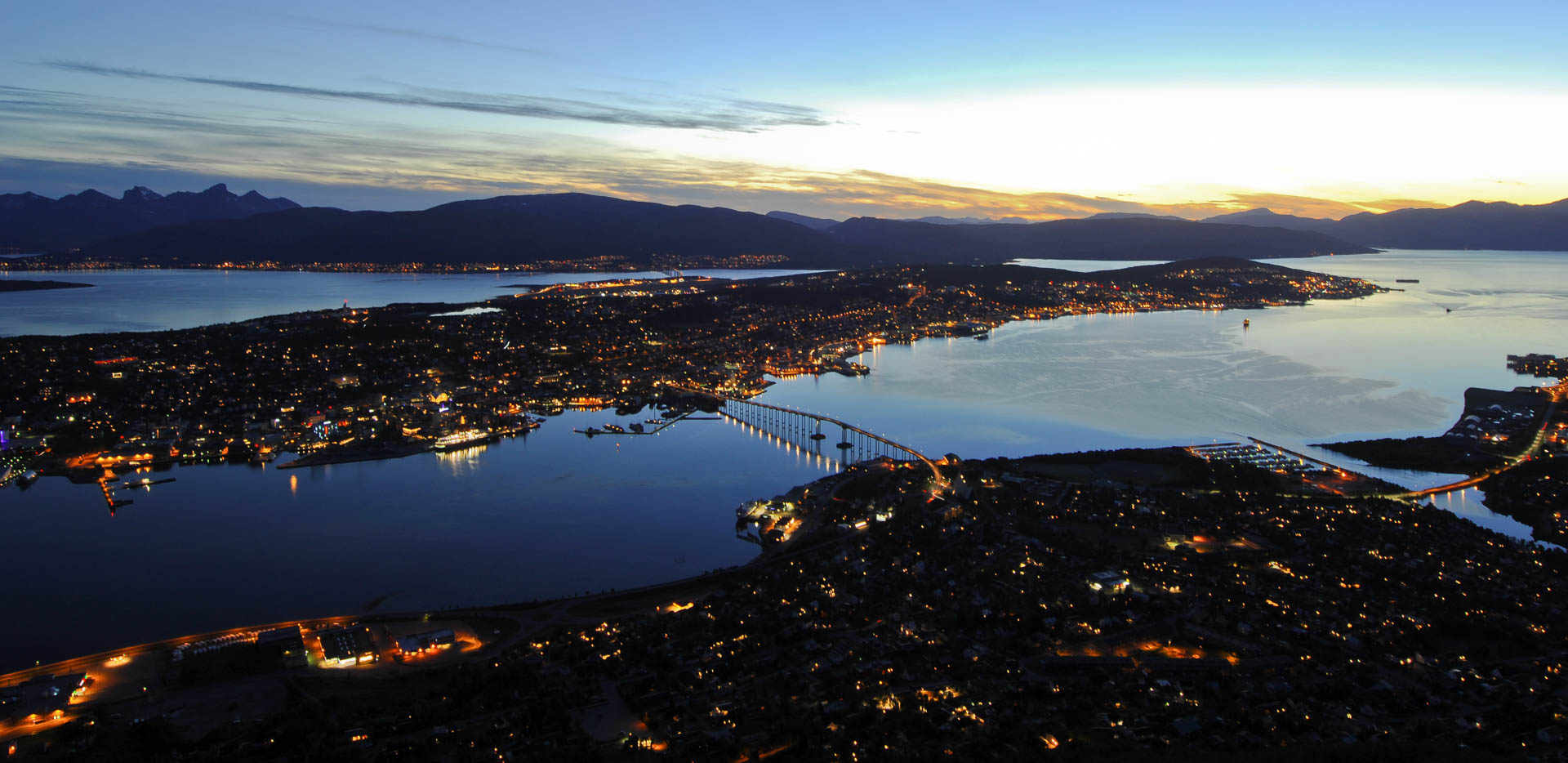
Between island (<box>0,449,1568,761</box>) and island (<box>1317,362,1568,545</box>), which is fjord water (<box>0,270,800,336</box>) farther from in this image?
island (<box>1317,362,1568,545</box>)

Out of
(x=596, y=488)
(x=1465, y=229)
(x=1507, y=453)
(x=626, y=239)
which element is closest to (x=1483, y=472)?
(x=1507, y=453)

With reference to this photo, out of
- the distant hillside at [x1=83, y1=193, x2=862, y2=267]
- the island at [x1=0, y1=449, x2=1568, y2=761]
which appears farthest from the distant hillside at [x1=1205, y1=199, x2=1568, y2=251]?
the island at [x1=0, y1=449, x2=1568, y2=761]

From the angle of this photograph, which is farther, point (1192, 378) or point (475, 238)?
point (475, 238)

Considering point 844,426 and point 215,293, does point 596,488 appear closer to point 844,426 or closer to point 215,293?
point 844,426

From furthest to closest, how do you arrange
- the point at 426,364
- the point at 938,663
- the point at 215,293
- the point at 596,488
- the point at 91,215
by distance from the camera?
the point at 91,215, the point at 215,293, the point at 426,364, the point at 596,488, the point at 938,663

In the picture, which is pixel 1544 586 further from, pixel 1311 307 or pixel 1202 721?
pixel 1311 307

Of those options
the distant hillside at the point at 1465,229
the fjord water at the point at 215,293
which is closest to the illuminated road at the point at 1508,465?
the fjord water at the point at 215,293

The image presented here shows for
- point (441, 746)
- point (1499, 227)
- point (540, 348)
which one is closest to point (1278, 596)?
point (441, 746)
